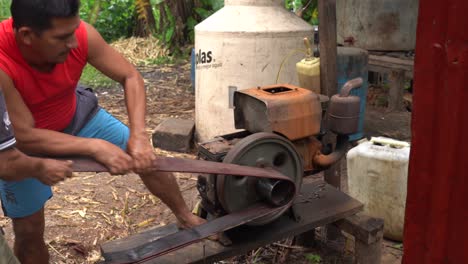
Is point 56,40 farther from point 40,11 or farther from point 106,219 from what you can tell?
point 106,219

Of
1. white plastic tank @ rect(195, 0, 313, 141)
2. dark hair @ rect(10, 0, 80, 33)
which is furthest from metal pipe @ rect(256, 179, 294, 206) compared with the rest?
white plastic tank @ rect(195, 0, 313, 141)

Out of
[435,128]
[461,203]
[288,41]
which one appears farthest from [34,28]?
[288,41]

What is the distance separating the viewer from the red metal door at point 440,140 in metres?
1.56

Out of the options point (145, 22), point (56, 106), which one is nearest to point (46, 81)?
point (56, 106)

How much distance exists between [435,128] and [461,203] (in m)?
0.25

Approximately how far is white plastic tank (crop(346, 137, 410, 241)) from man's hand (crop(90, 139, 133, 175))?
1722 millimetres

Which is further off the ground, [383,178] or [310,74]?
[310,74]

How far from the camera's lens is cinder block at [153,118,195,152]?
5172 mm

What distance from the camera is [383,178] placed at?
11.0 ft

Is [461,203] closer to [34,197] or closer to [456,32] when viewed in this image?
[456,32]

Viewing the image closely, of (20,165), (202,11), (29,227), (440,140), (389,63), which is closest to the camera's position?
(440,140)

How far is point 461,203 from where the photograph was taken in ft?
5.41

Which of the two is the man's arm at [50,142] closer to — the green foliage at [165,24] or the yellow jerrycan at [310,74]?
the yellow jerrycan at [310,74]

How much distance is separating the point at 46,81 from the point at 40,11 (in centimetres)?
43
